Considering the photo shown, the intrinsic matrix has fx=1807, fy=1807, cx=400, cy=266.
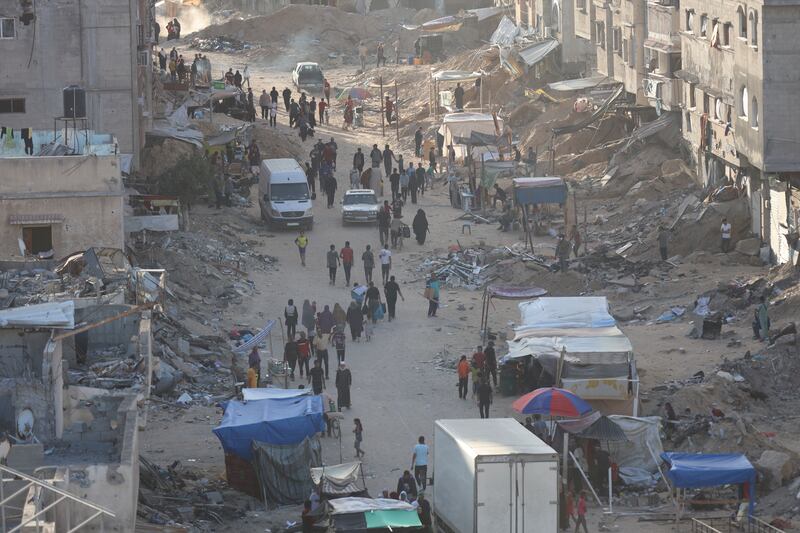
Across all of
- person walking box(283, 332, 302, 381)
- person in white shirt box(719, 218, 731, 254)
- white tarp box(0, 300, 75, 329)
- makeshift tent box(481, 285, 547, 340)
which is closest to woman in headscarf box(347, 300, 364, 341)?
makeshift tent box(481, 285, 547, 340)

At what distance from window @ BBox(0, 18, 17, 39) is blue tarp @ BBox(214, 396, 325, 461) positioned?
1917 centimetres

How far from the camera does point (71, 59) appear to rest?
147 ft

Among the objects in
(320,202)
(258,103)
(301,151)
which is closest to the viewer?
(320,202)

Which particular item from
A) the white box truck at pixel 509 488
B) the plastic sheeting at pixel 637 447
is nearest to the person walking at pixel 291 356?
the plastic sheeting at pixel 637 447

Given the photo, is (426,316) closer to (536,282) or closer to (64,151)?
(536,282)

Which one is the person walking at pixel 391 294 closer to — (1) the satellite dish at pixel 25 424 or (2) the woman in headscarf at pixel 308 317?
(2) the woman in headscarf at pixel 308 317

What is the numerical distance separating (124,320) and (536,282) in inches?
550

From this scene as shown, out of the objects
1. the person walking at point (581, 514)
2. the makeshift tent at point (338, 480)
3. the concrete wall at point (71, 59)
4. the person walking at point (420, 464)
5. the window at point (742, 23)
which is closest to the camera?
the person walking at point (581, 514)

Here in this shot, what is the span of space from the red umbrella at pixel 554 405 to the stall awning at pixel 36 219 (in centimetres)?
1120

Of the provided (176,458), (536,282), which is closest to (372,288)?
(536,282)

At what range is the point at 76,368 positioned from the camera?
2716 cm

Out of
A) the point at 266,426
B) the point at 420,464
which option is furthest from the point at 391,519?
the point at 266,426

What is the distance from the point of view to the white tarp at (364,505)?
79.9 ft

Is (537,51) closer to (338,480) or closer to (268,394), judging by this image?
(268,394)
